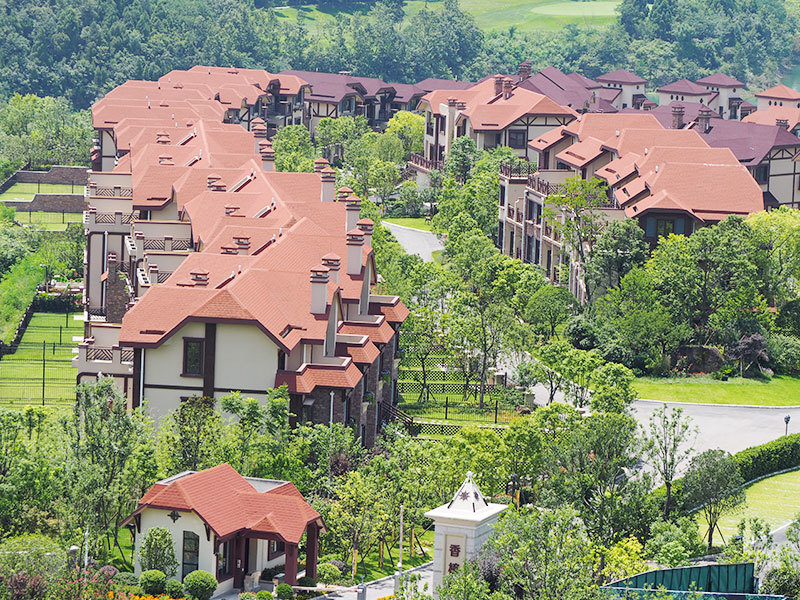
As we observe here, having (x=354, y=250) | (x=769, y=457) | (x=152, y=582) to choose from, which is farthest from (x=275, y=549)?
(x=769, y=457)

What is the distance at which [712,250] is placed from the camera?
90.7m

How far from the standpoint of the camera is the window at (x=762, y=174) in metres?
117

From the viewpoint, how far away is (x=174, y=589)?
170 ft

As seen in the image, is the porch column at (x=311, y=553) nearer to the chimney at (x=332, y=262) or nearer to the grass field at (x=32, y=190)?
the chimney at (x=332, y=262)

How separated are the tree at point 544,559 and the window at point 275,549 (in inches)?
485

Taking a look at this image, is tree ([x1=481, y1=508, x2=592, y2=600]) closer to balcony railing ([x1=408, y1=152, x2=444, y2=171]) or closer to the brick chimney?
the brick chimney

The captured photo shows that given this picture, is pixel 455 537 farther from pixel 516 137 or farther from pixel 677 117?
pixel 516 137

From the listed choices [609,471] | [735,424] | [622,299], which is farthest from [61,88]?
[609,471]

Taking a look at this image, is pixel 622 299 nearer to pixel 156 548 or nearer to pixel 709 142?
pixel 709 142

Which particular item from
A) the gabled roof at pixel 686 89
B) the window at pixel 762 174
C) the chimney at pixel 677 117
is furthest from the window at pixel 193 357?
the gabled roof at pixel 686 89

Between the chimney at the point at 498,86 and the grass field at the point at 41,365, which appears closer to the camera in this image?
the grass field at the point at 41,365

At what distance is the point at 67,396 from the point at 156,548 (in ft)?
82.9

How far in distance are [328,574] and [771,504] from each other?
870 inches

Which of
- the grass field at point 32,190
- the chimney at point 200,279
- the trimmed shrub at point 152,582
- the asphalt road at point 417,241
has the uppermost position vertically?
the chimney at point 200,279
